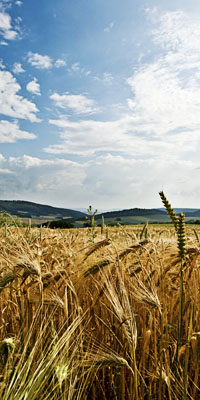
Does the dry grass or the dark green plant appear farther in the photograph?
the dry grass

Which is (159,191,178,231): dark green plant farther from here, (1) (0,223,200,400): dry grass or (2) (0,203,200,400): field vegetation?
(1) (0,223,200,400): dry grass

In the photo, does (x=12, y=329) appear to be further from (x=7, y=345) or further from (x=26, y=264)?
(x=7, y=345)

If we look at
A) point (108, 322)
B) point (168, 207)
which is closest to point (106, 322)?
point (108, 322)

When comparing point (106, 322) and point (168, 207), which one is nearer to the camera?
point (168, 207)

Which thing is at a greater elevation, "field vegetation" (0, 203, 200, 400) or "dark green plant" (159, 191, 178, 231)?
"dark green plant" (159, 191, 178, 231)

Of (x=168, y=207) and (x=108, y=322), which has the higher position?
(x=168, y=207)

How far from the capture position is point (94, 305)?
2197 mm

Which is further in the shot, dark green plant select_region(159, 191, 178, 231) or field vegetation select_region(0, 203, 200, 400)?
field vegetation select_region(0, 203, 200, 400)

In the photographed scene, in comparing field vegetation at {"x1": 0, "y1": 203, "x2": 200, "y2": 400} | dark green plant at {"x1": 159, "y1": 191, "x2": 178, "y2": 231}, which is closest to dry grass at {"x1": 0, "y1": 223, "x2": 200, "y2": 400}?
field vegetation at {"x1": 0, "y1": 203, "x2": 200, "y2": 400}

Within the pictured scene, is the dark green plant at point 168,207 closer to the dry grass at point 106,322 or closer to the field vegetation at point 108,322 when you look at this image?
the field vegetation at point 108,322

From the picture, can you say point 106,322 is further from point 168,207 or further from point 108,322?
point 168,207

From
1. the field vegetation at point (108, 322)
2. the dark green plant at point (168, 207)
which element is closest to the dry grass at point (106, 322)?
the field vegetation at point (108, 322)

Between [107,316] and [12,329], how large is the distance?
75 cm

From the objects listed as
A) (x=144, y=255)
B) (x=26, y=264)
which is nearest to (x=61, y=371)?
(x=26, y=264)
